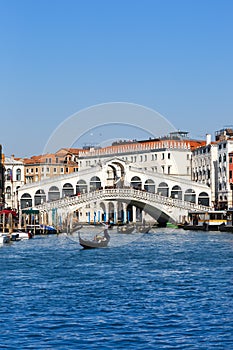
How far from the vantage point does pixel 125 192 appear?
108 feet

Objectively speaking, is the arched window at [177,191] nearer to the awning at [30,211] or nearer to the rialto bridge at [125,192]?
the rialto bridge at [125,192]

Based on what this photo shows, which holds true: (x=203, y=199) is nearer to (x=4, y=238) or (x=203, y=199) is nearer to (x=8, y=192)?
(x=8, y=192)

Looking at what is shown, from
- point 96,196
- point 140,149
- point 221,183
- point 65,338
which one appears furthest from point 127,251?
point 140,149

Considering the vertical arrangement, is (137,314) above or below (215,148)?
below

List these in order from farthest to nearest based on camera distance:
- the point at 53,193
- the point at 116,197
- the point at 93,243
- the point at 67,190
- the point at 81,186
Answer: the point at 81,186, the point at 67,190, the point at 53,193, the point at 116,197, the point at 93,243

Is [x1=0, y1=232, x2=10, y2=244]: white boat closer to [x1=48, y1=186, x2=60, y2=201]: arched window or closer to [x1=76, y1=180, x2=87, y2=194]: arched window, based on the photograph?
[x1=48, y1=186, x2=60, y2=201]: arched window

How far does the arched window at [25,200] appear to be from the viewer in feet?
118

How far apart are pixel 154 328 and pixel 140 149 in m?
34.4

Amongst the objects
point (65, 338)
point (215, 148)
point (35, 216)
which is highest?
point (215, 148)

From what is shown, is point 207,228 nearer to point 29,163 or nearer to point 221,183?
point 221,183

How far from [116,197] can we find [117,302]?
22883 millimetres

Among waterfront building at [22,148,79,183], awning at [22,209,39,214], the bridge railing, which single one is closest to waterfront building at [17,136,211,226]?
the bridge railing

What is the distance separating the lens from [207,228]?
102ft

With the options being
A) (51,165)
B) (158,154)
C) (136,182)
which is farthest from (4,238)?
(51,165)
